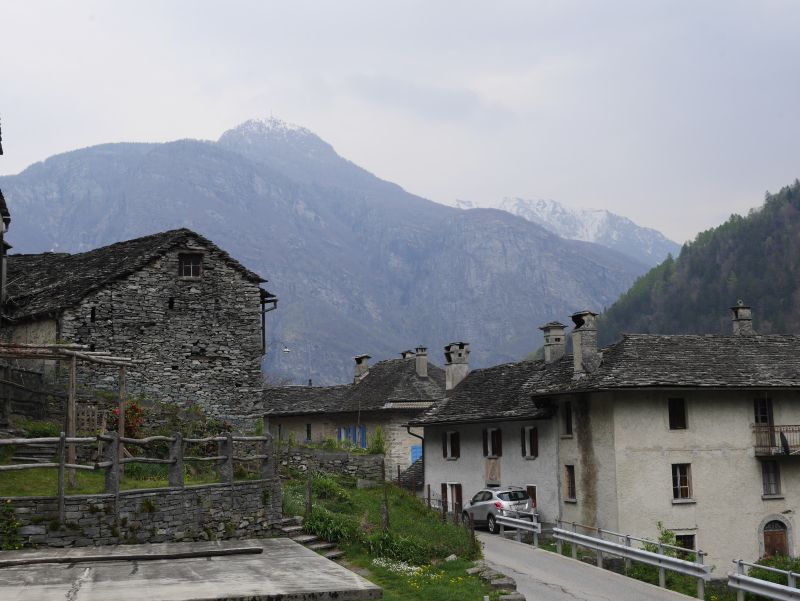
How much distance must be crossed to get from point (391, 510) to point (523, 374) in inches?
706

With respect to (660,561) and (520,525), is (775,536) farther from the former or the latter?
(660,561)

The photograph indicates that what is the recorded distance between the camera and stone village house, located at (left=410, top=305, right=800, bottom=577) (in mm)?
37562

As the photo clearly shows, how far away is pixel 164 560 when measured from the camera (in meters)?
15.6

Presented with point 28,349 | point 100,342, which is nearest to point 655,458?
point 100,342

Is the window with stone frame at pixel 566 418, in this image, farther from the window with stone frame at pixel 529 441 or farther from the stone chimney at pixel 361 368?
the stone chimney at pixel 361 368

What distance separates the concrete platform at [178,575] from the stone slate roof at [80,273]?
1968cm

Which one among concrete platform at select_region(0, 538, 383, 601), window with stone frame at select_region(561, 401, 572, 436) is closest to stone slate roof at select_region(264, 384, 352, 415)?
window with stone frame at select_region(561, 401, 572, 436)

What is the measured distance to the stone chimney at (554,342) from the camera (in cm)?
4628

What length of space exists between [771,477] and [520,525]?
39.5ft

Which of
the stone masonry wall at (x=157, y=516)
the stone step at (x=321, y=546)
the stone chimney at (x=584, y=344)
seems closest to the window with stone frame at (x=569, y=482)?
the stone chimney at (x=584, y=344)

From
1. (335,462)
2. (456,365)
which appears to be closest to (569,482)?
(335,462)

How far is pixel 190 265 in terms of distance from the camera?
3741cm

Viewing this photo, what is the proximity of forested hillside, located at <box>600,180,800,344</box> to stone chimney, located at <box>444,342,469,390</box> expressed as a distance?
9598 centimetres

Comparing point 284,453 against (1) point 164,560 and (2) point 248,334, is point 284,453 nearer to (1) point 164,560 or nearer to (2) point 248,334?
(2) point 248,334
